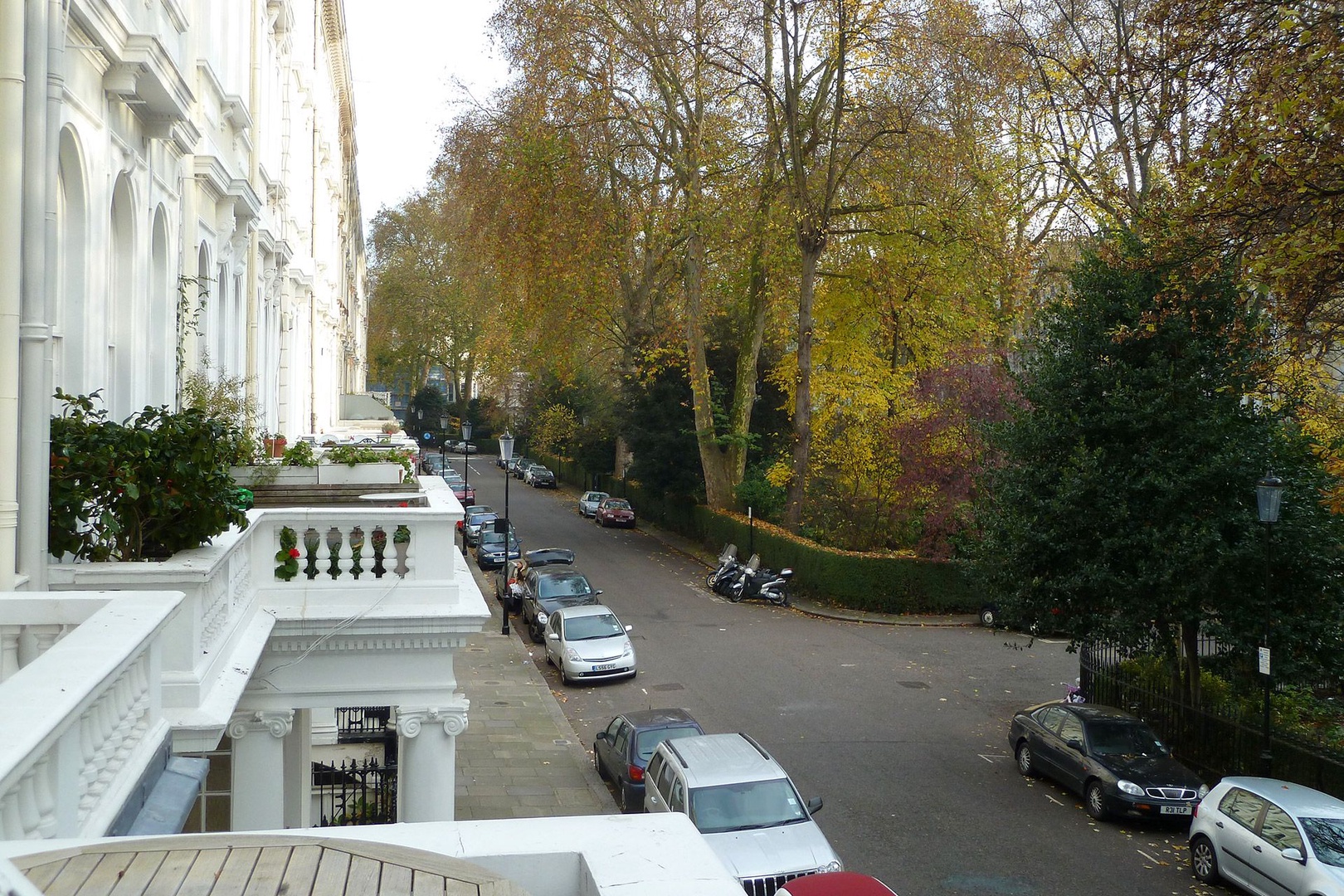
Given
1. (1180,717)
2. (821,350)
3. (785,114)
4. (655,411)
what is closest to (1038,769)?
(1180,717)

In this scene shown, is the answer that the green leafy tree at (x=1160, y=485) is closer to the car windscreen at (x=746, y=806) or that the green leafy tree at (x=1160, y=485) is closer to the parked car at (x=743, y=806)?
the parked car at (x=743, y=806)

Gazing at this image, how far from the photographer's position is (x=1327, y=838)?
12203 mm

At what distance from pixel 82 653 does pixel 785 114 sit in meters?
31.9

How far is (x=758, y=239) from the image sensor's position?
36250mm

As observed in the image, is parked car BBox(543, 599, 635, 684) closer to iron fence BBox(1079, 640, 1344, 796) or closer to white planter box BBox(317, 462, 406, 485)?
iron fence BBox(1079, 640, 1344, 796)

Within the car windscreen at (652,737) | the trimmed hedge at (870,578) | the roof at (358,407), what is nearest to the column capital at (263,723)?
the car windscreen at (652,737)

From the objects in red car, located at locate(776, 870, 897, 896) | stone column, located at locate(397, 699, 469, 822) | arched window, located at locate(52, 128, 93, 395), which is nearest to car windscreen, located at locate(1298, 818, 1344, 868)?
red car, located at locate(776, 870, 897, 896)

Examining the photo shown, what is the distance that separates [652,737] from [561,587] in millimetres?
13560

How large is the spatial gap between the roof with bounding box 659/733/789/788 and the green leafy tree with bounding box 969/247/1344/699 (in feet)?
20.2

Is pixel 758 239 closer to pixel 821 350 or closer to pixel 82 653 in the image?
pixel 821 350

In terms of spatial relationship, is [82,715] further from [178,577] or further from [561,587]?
[561,587]

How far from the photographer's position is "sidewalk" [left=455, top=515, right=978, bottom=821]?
16.3m

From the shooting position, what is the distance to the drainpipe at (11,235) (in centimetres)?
609

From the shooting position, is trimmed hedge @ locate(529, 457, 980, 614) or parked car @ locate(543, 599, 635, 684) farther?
trimmed hedge @ locate(529, 457, 980, 614)
